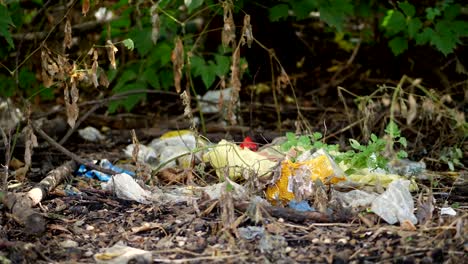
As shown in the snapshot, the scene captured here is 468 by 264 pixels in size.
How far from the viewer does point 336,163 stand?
354cm

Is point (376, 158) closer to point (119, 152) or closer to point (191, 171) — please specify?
point (191, 171)

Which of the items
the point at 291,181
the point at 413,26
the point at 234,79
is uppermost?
the point at 413,26

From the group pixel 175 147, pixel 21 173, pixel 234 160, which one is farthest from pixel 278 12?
pixel 21 173

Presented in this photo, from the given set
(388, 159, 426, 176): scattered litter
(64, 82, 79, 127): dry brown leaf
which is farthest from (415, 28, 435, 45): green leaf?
(64, 82, 79, 127): dry brown leaf

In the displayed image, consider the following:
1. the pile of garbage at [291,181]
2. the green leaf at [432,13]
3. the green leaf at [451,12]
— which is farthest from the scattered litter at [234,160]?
the green leaf at [451,12]

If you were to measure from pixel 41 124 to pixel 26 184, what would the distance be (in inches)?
41.3

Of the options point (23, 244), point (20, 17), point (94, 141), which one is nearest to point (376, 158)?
point (23, 244)

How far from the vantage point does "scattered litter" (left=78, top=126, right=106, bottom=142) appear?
4.98 meters

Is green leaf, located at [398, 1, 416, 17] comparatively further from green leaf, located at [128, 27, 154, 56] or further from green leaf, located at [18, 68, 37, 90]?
green leaf, located at [18, 68, 37, 90]

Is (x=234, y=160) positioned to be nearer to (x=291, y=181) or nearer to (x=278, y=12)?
(x=291, y=181)

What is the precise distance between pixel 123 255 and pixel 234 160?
1.15 metres

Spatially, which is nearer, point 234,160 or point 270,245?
point 270,245

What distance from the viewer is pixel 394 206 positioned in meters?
3.01

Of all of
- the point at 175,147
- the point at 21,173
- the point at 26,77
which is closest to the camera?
the point at 21,173
